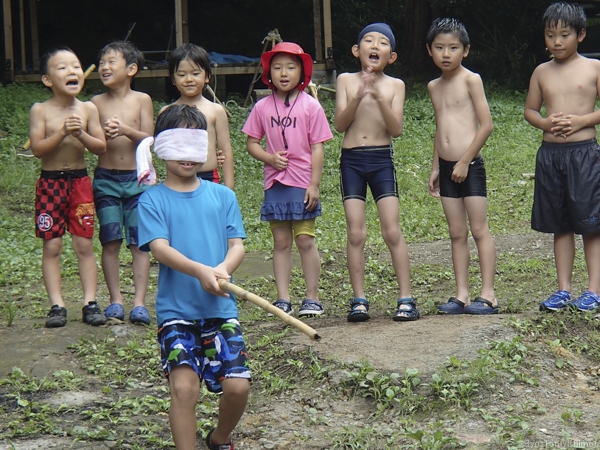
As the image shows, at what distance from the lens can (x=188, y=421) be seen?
323cm

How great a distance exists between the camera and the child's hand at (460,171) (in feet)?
16.5

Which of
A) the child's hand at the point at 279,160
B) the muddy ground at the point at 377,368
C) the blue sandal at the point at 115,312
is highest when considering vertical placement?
the child's hand at the point at 279,160

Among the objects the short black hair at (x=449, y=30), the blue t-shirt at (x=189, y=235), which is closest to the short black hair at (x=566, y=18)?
the short black hair at (x=449, y=30)

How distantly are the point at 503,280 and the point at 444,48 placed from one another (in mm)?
2027

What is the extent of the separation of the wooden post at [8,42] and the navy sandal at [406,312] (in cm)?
1144

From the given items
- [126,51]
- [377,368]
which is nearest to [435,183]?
[377,368]

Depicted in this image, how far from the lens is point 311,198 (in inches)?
206

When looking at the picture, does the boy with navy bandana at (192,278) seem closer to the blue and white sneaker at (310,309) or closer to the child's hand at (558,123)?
the blue and white sneaker at (310,309)

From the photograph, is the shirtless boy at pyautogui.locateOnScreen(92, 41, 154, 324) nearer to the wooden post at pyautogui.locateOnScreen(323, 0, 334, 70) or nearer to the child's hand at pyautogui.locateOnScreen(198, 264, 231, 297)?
the child's hand at pyautogui.locateOnScreen(198, 264, 231, 297)

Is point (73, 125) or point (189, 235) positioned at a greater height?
point (73, 125)

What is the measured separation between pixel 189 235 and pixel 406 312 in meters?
1.95

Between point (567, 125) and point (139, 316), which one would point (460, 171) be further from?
point (139, 316)

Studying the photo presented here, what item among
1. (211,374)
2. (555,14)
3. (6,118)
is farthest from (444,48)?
(6,118)

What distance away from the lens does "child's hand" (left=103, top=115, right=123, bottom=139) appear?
200 inches
